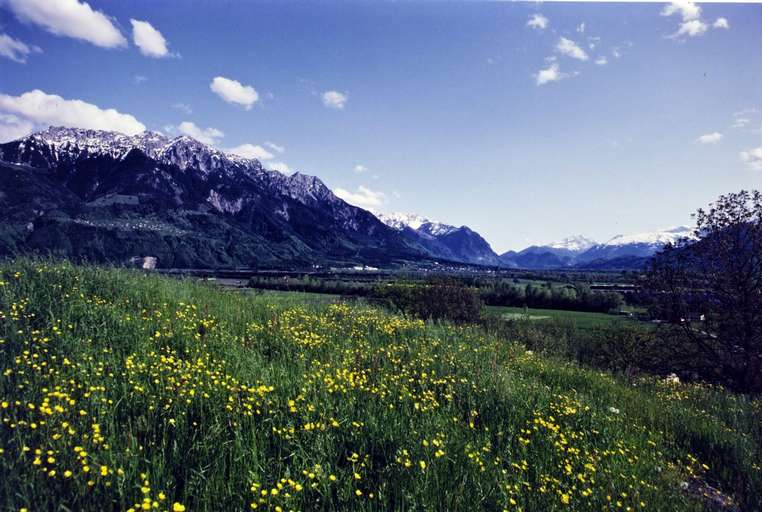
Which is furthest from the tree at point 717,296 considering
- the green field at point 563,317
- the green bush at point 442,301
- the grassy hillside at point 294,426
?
the green field at point 563,317

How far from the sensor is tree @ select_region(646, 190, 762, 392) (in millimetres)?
15125

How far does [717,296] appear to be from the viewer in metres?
16.4

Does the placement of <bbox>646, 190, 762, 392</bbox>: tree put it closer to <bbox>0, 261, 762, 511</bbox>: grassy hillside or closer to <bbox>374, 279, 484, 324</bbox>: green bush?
<bbox>0, 261, 762, 511</bbox>: grassy hillside

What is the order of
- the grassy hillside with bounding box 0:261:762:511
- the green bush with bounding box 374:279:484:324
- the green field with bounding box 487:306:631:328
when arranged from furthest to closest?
the green field with bounding box 487:306:631:328 < the green bush with bounding box 374:279:484:324 < the grassy hillside with bounding box 0:261:762:511

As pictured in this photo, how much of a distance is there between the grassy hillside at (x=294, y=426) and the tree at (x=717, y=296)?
364 inches

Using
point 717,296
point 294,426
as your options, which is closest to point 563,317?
point 717,296

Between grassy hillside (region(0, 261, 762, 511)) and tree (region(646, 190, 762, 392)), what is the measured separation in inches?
364

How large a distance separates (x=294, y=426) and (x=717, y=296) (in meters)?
20.1

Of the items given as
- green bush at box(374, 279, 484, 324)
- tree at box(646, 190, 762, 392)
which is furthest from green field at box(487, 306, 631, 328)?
tree at box(646, 190, 762, 392)

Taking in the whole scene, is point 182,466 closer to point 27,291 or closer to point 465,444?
point 465,444

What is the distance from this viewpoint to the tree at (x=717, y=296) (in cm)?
1512

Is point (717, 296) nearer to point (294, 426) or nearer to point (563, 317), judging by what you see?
point (294, 426)

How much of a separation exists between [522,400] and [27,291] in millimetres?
10143

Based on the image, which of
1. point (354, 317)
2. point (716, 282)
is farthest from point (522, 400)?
point (716, 282)
